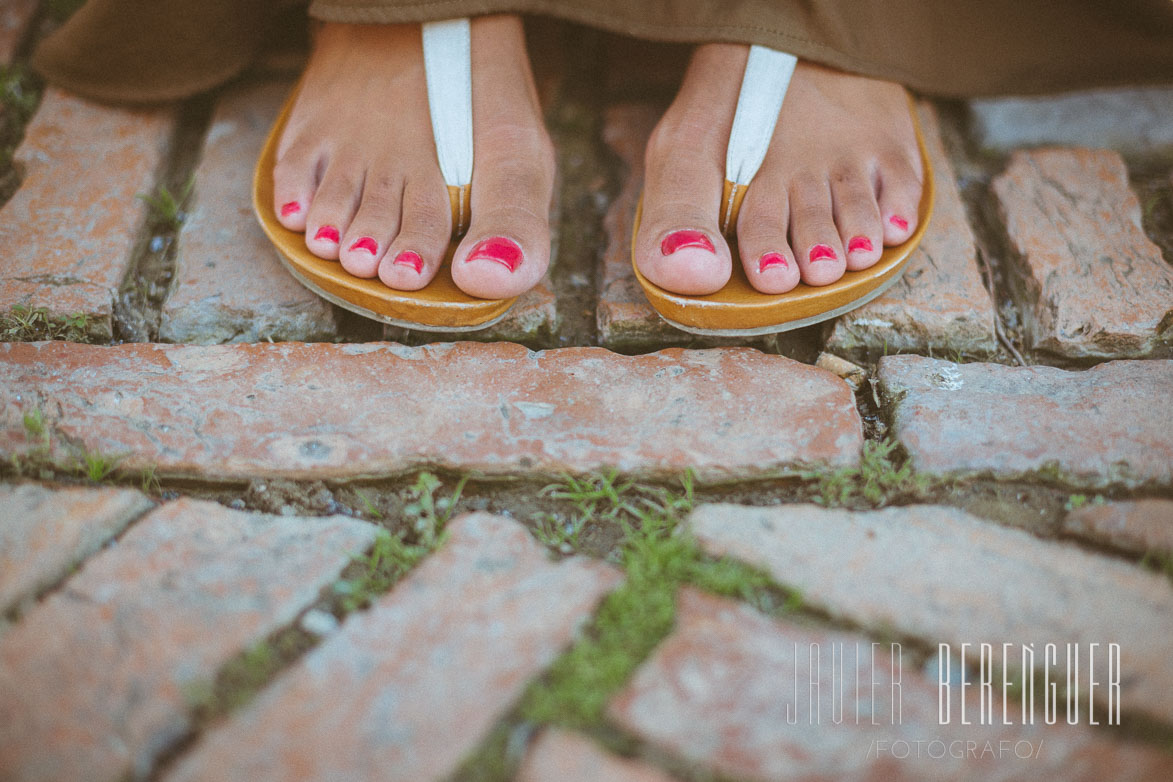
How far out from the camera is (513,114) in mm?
1275

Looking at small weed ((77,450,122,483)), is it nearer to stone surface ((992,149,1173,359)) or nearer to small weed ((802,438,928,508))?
small weed ((802,438,928,508))

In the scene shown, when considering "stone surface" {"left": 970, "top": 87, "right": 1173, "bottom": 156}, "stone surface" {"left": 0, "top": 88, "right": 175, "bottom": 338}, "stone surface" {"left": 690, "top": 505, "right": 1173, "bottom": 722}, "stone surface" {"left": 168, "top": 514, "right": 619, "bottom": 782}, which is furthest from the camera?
"stone surface" {"left": 970, "top": 87, "right": 1173, "bottom": 156}

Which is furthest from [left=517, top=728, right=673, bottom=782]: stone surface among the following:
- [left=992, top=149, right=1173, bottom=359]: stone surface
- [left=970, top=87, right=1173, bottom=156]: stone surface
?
[left=970, top=87, right=1173, bottom=156]: stone surface

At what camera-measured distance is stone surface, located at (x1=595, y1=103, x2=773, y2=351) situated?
1205mm

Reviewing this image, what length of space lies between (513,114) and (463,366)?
465 mm

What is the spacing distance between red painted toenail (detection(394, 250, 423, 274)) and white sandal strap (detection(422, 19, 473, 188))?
0.58 ft

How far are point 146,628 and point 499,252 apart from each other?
2.10 ft

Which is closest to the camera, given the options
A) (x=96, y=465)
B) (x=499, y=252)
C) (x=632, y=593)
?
(x=632, y=593)

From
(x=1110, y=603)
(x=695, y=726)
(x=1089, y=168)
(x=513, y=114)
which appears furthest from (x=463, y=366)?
(x=1089, y=168)

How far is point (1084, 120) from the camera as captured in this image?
157 centimetres

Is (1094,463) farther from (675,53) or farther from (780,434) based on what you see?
(675,53)

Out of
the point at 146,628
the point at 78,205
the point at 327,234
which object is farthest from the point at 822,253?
the point at 78,205

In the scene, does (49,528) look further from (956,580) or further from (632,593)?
(956,580)

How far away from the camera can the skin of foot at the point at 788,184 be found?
3.69ft
